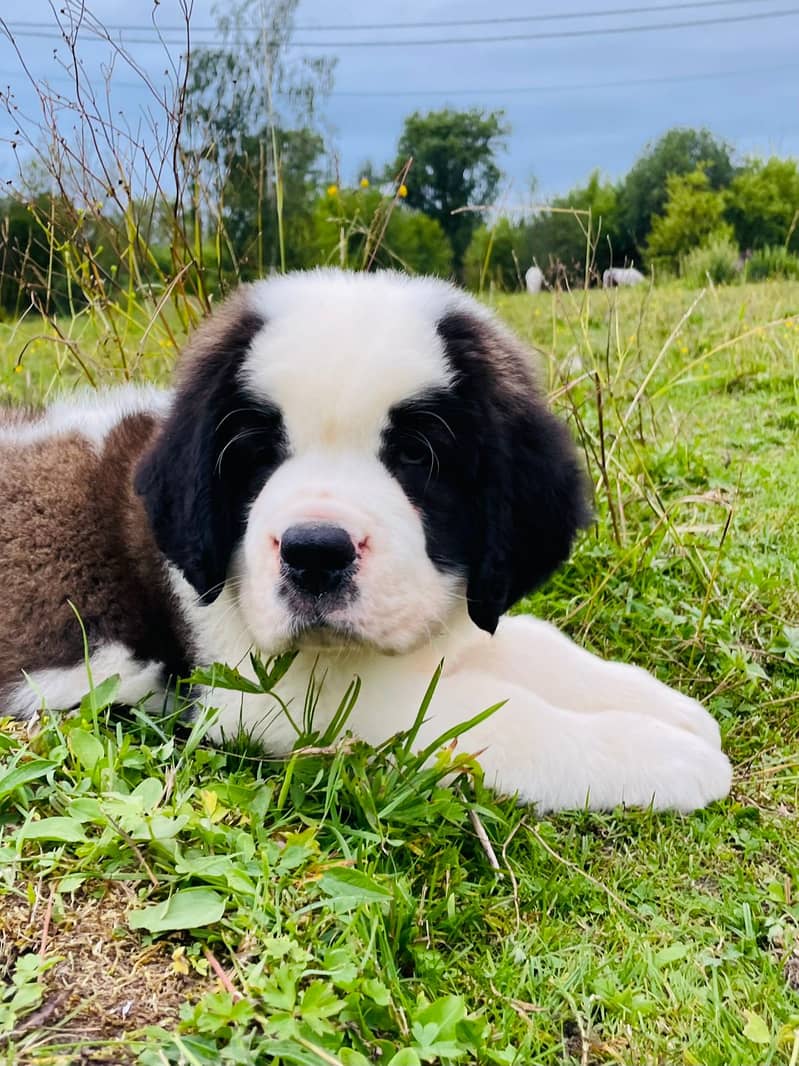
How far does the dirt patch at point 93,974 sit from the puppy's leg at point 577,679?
4.77 ft

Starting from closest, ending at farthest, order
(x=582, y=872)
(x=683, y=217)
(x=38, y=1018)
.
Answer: (x=38, y=1018) < (x=582, y=872) < (x=683, y=217)

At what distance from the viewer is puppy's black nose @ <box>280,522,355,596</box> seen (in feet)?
7.72

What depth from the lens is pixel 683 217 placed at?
36219mm

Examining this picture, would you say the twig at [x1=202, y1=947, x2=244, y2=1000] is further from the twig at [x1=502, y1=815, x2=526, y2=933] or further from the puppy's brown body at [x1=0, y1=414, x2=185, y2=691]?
the puppy's brown body at [x1=0, y1=414, x2=185, y2=691]

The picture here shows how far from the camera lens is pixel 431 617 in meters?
2.62

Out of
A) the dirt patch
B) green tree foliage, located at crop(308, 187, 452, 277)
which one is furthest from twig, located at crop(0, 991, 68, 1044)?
green tree foliage, located at crop(308, 187, 452, 277)

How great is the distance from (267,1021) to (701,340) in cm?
834

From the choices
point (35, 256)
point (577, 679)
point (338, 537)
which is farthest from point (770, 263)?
point (338, 537)

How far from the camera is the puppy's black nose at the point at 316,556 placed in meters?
2.35

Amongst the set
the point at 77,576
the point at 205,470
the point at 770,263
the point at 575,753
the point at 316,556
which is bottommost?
the point at 770,263

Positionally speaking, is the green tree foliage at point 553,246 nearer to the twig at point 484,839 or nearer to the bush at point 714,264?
the bush at point 714,264

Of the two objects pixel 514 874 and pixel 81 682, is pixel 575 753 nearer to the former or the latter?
pixel 514 874

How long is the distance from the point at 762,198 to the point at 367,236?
37035 millimetres

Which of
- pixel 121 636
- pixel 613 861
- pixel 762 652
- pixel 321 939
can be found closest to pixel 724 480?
pixel 762 652
